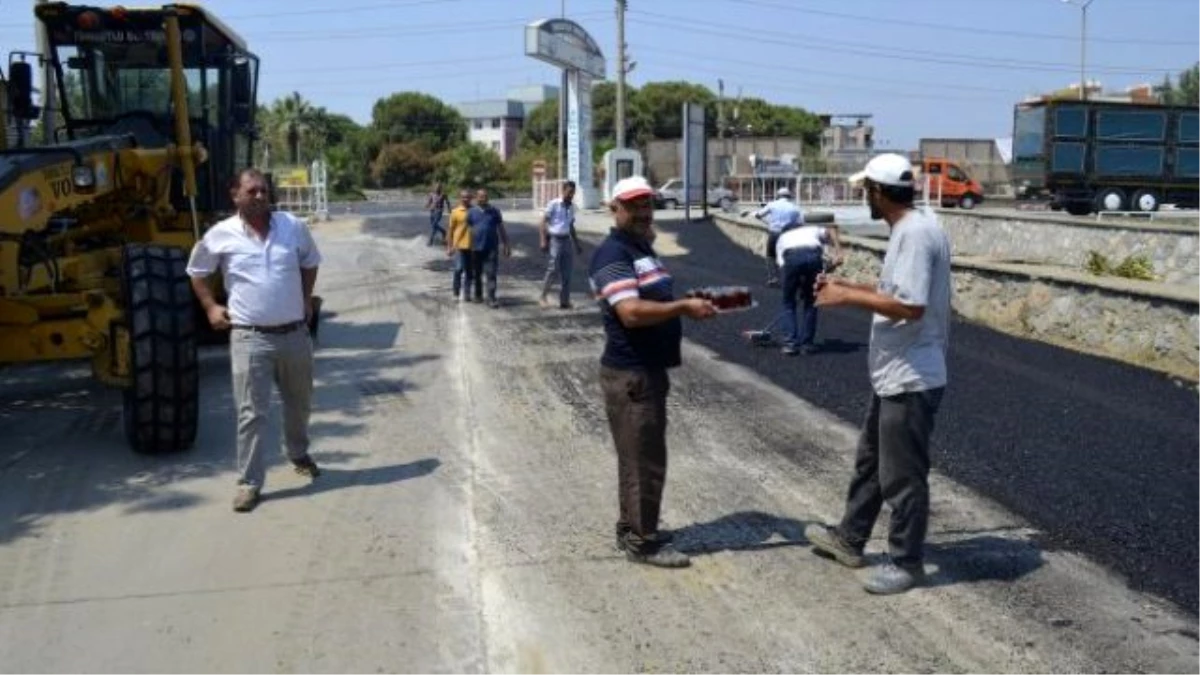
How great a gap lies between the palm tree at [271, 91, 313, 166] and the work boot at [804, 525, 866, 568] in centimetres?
8216

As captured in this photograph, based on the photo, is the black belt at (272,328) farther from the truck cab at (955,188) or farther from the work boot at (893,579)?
the truck cab at (955,188)

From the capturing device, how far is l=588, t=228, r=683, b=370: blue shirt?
16.4ft

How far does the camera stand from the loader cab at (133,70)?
9.71 metres

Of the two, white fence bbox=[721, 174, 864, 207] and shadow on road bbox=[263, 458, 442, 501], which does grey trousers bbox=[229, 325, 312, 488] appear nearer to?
shadow on road bbox=[263, 458, 442, 501]

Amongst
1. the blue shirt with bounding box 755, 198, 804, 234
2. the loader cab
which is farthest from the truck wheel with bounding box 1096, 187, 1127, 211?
the loader cab

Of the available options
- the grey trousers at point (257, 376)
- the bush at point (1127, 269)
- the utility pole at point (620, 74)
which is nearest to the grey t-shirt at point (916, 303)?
the grey trousers at point (257, 376)

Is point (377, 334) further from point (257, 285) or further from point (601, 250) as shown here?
point (601, 250)

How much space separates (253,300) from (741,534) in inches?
116

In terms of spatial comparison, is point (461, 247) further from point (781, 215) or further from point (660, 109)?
point (660, 109)

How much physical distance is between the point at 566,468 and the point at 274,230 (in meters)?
2.26

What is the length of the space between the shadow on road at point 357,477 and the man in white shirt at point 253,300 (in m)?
0.26

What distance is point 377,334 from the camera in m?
12.9

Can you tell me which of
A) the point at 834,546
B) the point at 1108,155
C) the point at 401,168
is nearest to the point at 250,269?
the point at 834,546

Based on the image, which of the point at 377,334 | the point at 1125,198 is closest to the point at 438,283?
the point at 377,334
